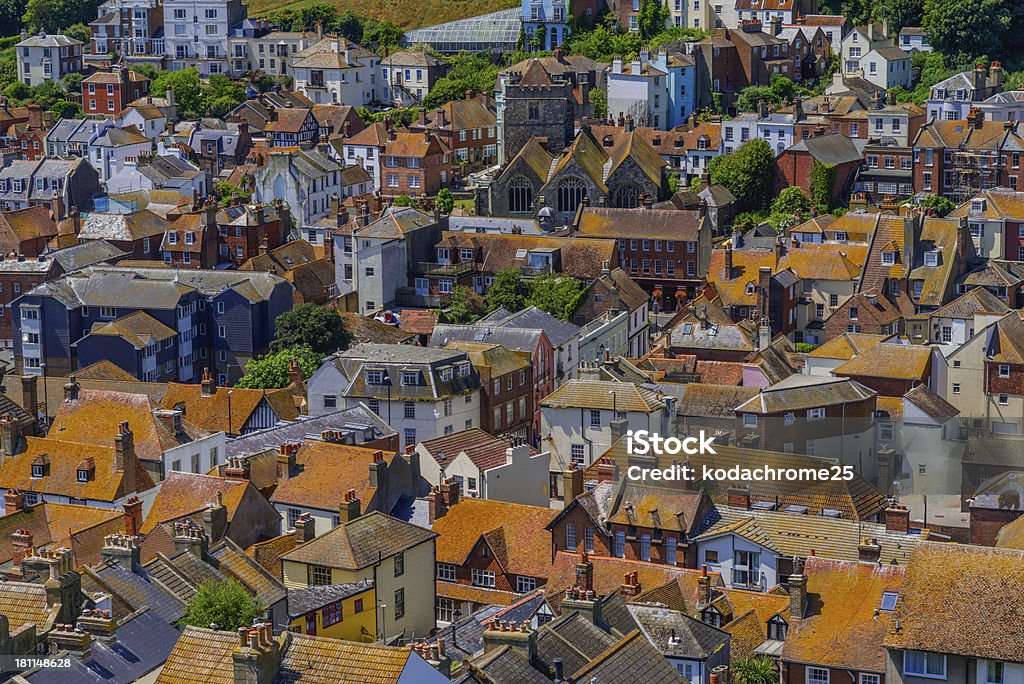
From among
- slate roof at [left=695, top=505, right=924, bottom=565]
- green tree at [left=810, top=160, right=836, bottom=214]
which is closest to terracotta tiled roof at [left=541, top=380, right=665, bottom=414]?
slate roof at [left=695, top=505, right=924, bottom=565]

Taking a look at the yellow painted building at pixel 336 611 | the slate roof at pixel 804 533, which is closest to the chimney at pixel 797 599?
the slate roof at pixel 804 533

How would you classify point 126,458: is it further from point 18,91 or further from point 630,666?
point 18,91

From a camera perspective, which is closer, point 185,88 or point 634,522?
point 634,522

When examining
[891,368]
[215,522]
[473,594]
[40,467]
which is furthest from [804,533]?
[40,467]

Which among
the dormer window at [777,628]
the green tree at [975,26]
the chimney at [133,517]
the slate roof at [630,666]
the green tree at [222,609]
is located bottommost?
the chimney at [133,517]

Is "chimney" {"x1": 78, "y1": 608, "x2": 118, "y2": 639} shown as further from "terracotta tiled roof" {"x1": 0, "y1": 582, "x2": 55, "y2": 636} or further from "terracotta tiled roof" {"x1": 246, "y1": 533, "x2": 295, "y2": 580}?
"terracotta tiled roof" {"x1": 246, "y1": 533, "x2": 295, "y2": 580}

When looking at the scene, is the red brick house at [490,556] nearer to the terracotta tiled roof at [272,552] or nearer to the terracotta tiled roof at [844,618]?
the terracotta tiled roof at [272,552]

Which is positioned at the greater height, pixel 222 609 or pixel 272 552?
pixel 222 609
